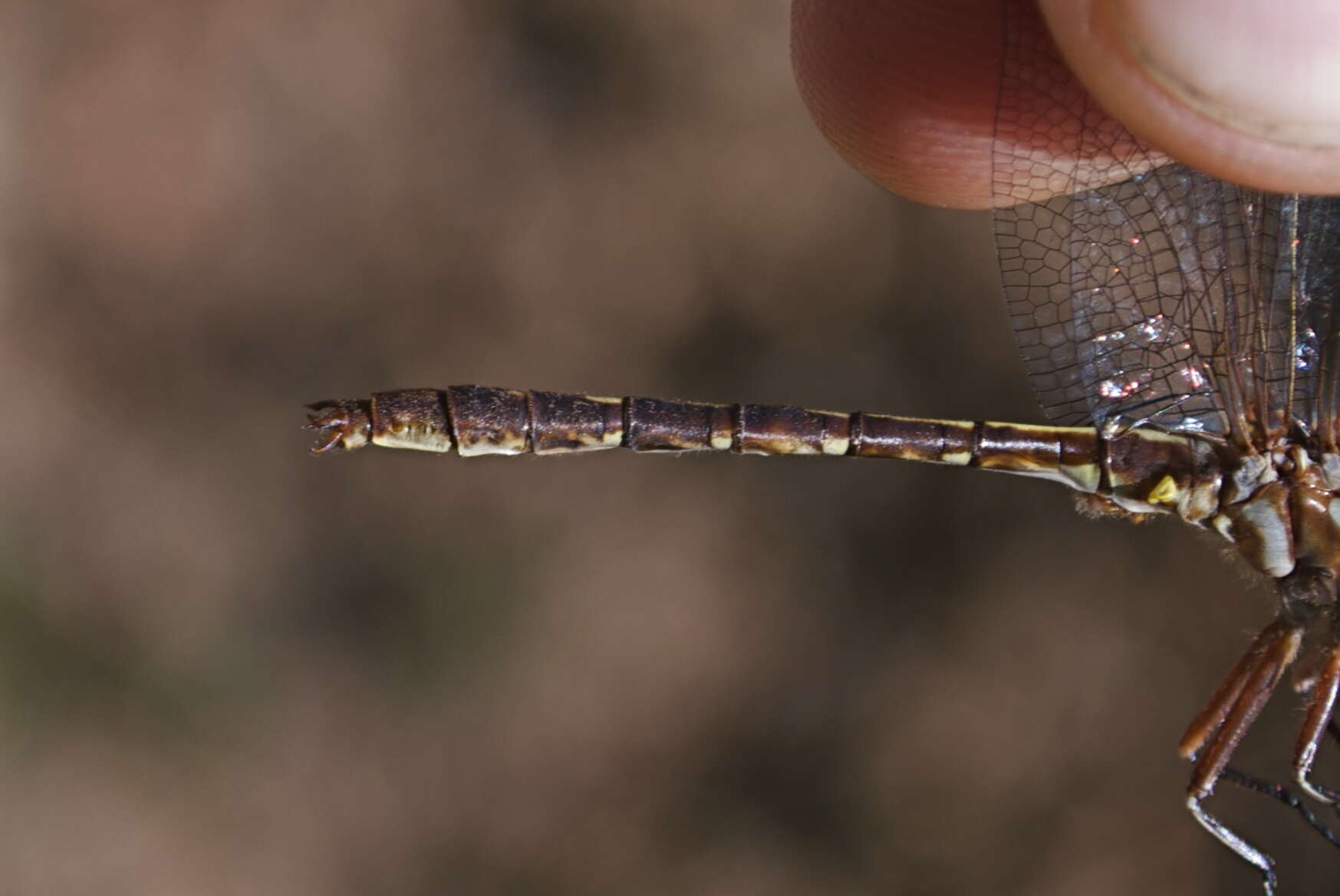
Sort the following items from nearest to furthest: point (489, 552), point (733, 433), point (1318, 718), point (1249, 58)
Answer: point (1249, 58) < point (1318, 718) < point (733, 433) < point (489, 552)

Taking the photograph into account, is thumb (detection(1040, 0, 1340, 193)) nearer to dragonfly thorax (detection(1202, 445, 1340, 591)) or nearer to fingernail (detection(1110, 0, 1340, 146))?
fingernail (detection(1110, 0, 1340, 146))

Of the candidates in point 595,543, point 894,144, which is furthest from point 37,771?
point 894,144

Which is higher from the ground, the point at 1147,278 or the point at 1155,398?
the point at 1147,278

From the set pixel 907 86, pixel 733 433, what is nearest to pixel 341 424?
pixel 733 433

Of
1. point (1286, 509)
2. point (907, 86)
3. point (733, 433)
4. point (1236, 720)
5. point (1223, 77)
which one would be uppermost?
point (907, 86)

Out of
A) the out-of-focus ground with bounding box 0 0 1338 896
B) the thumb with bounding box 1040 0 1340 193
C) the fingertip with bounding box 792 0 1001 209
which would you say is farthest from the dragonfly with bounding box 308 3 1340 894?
the out-of-focus ground with bounding box 0 0 1338 896

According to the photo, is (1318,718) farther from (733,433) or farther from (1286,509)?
(733,433)

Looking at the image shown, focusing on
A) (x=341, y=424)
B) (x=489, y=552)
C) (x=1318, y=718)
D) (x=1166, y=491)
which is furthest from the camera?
(x=489, y=552)
